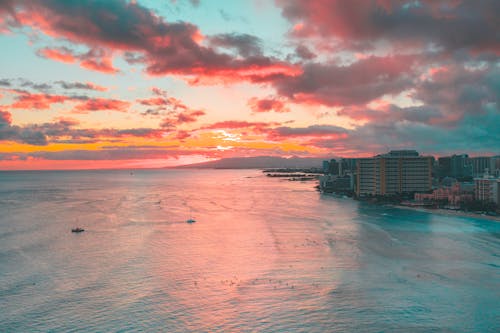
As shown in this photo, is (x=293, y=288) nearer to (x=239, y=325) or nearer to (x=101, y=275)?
(x=239, y=325)

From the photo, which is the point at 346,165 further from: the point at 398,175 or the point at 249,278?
the point at 249,278

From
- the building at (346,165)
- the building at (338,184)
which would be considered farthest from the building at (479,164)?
the building at (338,184)

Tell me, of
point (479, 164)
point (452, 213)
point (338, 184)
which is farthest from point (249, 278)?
point (479, 164)

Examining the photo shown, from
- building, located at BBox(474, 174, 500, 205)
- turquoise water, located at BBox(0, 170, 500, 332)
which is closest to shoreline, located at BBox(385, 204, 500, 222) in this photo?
building, located at BBox(474, 174, 500, 205)

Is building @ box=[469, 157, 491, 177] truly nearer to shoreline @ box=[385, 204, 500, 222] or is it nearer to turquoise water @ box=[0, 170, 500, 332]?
shoreline @ box=[385, 204, 500, 222]

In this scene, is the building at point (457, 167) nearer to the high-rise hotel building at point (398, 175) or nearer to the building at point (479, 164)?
the building at point (479, 164)

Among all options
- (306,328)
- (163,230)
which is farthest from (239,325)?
(163,230)

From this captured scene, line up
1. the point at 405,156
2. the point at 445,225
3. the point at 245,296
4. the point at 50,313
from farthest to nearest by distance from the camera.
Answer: the point at 405,156
the point at 445,225
the point at 245,296
the point at 50,313

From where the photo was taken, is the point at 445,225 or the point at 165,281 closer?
the point at 165,281
